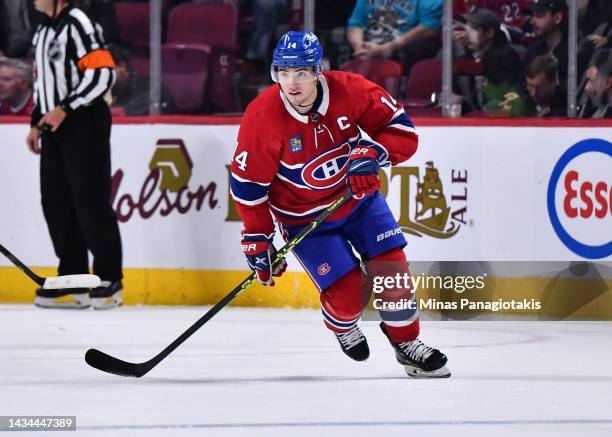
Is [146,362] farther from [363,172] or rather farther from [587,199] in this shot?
[587,199]

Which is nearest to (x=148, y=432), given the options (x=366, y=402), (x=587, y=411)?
(x=366, y=402)

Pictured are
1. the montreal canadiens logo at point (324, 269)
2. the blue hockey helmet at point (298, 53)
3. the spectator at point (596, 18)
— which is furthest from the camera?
the spectator at point (596, 18)

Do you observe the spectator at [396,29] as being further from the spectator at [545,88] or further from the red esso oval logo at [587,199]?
the red esso oval logo at [587,199]

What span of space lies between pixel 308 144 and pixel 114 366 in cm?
85

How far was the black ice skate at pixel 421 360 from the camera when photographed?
4.29 meters

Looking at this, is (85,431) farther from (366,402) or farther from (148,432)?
(366,402)

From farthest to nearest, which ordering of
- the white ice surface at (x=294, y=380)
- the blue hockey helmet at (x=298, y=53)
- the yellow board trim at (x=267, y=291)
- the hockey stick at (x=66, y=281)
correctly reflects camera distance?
the yellow board trim at (x=267, y=291) < the hockey stick at (x=66, y=281) < the blue hockey helmet at (x=298, y=53) < the white ice surface at (x=294, y=380)

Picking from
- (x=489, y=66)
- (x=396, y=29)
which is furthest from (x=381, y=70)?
(x=489, y=66)

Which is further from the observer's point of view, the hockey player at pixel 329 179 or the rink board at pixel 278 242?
the rink board at pixel 278 242

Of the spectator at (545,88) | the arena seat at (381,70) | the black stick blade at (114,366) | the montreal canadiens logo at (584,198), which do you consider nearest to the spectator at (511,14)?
the spectator at (545,88)

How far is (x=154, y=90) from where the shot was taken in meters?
6.58

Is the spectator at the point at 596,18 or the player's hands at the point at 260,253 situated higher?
the spectator at the point at 596,18

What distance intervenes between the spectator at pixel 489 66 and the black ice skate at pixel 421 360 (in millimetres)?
2160

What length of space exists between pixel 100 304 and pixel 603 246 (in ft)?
7.01
